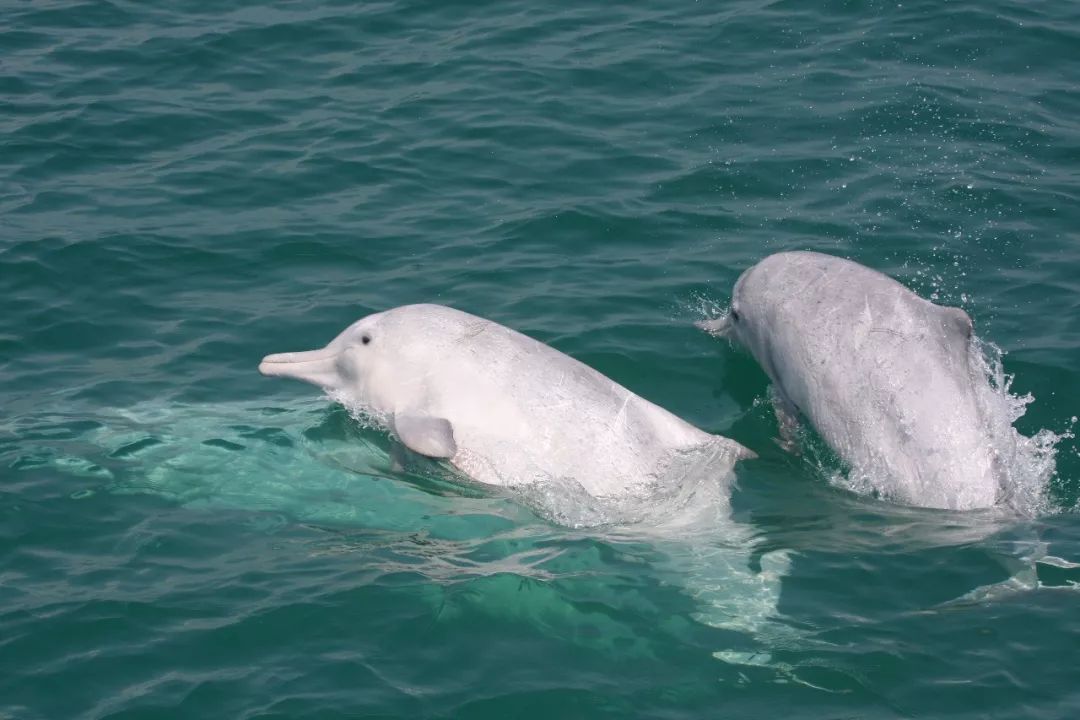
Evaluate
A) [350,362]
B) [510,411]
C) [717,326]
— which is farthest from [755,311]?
[350,362]

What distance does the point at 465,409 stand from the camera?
12.7 m

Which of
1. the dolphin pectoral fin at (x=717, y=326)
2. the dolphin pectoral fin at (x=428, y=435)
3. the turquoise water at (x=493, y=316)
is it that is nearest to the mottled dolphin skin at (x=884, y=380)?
the turquoise water at (x=493, y=316)

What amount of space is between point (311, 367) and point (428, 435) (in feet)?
6.74

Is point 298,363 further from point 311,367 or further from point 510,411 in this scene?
point 510,411

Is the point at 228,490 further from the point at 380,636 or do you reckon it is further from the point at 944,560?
the point at 944,560

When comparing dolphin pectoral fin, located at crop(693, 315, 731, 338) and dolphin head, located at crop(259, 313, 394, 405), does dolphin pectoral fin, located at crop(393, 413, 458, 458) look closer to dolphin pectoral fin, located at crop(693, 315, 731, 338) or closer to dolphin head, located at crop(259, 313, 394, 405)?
dolphin head, located at crop(259, 313, 394, 405)

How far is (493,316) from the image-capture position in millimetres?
15875

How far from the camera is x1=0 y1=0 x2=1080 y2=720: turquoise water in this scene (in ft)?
32.8

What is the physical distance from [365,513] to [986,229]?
897 cm

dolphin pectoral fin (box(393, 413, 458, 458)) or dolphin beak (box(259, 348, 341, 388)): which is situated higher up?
dolphin beak (box(259, 348, 341, 388))

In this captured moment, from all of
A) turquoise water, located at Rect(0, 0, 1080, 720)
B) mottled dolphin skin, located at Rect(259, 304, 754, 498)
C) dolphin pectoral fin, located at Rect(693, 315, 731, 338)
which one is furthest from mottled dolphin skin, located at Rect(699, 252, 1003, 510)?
mottled dolphin skin, located at Rect(259, 304, 754, 498)

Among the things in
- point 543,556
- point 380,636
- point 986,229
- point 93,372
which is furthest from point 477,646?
point 986,229

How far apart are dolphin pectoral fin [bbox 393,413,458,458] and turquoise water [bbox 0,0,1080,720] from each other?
1.51 feet

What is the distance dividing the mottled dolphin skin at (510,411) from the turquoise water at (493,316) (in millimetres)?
392
